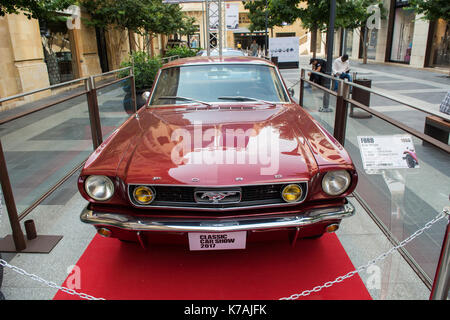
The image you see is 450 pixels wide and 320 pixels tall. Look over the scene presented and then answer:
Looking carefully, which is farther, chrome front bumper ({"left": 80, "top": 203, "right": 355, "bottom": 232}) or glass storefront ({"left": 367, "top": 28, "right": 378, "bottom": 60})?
glass storefront ({"left": 367, "top": 28, "right": 378, "bottom": 60})

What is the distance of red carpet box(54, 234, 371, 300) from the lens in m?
2.70

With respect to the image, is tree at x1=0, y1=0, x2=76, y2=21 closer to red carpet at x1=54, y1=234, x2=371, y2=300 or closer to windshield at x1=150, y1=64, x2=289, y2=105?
windshield at x1=150, y1=64, x2=289, y2=105

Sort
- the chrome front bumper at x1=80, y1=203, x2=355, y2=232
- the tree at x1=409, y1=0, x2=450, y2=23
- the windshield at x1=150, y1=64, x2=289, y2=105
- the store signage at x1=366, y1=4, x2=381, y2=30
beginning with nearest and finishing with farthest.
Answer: the chrome front bumper at x1=80, y1=203, x2=355, y2=232, the windshield at x1=150, y1=64, x2=289, y2=105, the tree at x1=409, y1=0, x2=450, y2=23, the store signage at x1=366, y1=4, x2=381, y2=30

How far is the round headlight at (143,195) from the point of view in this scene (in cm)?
251

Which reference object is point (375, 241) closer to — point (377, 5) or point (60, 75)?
point (60, 75)

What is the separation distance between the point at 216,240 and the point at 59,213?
2.34 m

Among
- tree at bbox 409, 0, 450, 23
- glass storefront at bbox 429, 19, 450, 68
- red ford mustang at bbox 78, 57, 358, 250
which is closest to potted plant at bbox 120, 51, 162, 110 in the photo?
red ford mustang at bbox 78, 57, 358, 250

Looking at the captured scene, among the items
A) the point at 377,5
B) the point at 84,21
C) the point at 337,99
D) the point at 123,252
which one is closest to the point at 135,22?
the point at 84,21

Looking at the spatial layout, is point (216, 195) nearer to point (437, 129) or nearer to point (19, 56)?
point (437, 129)

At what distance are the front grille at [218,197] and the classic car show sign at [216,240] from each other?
184 millimetres

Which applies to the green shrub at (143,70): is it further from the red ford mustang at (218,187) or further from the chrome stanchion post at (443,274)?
the chrome stanchion post at (443,274)

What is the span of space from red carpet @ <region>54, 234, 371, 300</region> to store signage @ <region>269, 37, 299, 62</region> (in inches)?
583

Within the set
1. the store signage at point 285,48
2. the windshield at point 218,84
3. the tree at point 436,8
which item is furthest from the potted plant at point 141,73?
the tree at point 436,8

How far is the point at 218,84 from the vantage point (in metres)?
3.96
